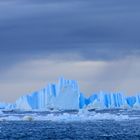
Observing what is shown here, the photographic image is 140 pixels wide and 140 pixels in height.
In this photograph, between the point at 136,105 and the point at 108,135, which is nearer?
the point at 108,135

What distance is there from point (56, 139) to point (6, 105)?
268 ft

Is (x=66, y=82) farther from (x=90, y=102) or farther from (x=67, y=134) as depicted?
(x=67, y=134)

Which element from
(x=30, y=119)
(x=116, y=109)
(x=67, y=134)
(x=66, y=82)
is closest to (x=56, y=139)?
(x=67, y=134)

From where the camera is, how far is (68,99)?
104 m

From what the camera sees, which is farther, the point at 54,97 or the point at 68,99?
the point at 68,99

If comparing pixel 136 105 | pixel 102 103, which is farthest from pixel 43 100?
pixel 136 105

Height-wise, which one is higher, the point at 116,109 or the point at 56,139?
the point at 116,109

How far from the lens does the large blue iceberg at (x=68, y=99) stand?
99625 millimetres

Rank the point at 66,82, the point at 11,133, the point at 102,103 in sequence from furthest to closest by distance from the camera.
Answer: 1. the point at 102,103
2. the point at 66,82
3. the point at 11,133

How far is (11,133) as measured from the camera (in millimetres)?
53188

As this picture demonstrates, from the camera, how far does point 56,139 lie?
1811 inches

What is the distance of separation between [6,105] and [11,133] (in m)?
74.3

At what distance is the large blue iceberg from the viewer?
99.6m

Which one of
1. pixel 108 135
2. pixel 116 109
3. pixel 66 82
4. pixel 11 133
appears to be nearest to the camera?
pixel 108 135
